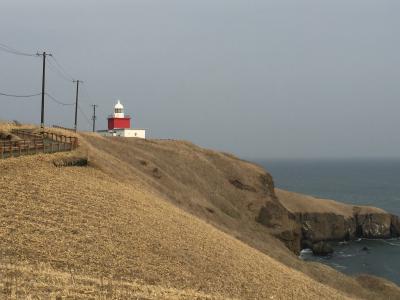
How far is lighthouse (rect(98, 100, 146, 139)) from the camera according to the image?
86312mm

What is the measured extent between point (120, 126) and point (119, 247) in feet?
208

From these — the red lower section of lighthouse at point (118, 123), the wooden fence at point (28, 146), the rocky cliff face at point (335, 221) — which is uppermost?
the red lower section of lighthouse at point (118, 123)

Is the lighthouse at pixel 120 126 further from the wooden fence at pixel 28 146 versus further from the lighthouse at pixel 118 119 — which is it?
the wooden fence at pixel 28 146

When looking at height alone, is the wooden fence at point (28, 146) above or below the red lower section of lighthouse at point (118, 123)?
below

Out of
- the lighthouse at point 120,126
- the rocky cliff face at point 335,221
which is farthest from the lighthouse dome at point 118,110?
the rocky cliff face at point 335,221

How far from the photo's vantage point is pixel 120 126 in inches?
3465

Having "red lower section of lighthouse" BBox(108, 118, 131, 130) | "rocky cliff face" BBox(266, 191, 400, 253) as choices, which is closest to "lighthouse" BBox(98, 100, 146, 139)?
"red lower section of lighthouse" BBox(108, 118, 131, 130)

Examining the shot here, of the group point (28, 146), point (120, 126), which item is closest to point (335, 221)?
point (120, 126)

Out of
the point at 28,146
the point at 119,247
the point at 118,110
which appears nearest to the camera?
the point at 119,247

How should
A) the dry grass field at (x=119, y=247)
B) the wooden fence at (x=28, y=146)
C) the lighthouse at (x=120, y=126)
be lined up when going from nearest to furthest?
the dry grass field at (x=119, y=247) < the wooden fence at (x=28, y=146) < the lighthouse at (x=120, y=126)

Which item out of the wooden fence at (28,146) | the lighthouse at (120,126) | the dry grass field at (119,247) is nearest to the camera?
the dry grass field at (119,247)

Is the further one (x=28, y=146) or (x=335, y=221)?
(x=335, y=221)

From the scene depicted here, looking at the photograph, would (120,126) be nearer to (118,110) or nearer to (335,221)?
(118,110)

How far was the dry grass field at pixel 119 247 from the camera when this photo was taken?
68.6 ft
